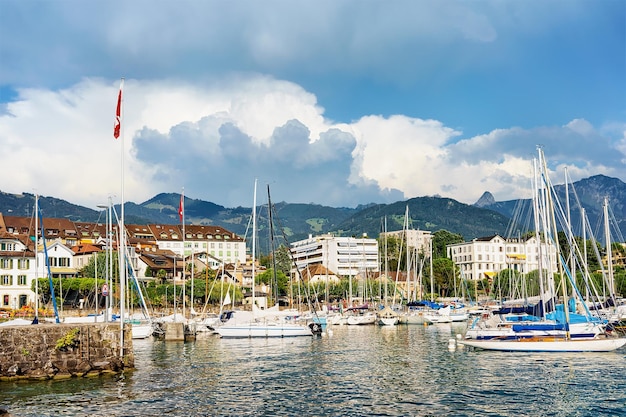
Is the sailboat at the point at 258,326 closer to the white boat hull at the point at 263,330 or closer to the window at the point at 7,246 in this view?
the white boat hull at the point at 263,330

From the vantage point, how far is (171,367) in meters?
43.0

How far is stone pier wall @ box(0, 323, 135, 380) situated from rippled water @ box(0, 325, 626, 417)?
93cm

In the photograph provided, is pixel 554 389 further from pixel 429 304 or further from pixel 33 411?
pixel 429 304

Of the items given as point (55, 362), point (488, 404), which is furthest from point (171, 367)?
point (488, 404)

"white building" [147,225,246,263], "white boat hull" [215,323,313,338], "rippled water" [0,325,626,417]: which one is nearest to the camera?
"rippled water" [0,325,626,417]

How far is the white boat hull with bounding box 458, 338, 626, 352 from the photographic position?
47.4m

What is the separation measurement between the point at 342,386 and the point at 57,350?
53.1ft

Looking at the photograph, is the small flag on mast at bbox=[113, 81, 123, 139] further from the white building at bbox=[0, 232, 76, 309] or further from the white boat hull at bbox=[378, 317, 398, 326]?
the white building at bbox=[0, 232, 76, 309]

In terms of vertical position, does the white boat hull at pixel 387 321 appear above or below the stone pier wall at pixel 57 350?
below

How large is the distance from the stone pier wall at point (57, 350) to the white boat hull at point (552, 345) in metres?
30.2

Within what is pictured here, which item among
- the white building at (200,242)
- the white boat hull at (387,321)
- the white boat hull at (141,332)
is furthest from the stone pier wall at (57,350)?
the white building at (200,242)

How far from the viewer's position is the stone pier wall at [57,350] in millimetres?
34281

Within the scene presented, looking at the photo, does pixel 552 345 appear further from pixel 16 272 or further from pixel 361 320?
pixel 16 272

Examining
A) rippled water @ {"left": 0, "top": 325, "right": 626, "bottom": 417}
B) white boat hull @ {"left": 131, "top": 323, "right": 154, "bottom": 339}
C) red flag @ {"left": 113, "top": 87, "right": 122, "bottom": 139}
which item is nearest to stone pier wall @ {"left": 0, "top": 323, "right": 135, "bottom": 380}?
rippled water @ {"left": 0, "top": 325, "right": 626, "bottom": 417}
